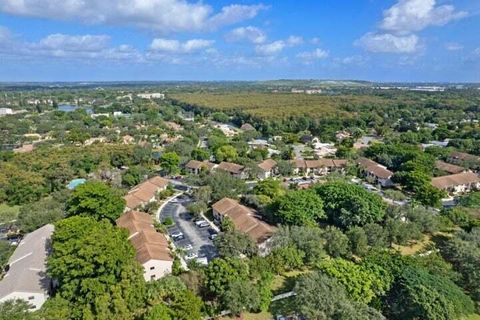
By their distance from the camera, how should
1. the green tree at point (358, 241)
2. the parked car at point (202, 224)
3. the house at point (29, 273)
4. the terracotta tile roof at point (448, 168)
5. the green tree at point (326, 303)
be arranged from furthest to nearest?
the terracotta tile roof at point (448, 168)
the parked car at point (202, 224)
the green tree at point (358, 241)
the house at point (29, 273)
the green tree at point (326, 303)

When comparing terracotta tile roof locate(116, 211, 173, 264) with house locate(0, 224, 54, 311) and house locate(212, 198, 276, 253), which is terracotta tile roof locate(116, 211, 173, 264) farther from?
house locate(212, 198, 276, 253)

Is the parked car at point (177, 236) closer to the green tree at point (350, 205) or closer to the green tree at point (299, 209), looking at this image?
the green tree at point (299, 209)

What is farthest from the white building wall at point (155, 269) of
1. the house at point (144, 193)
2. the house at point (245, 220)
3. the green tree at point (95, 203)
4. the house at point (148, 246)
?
the house at point (144, 193)

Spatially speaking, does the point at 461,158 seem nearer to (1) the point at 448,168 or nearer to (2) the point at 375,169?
(1) the point at 448,168

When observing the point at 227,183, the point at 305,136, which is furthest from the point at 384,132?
the point at 227,183

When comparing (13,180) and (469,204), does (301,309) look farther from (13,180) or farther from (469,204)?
(13,180)

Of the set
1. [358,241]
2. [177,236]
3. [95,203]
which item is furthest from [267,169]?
[95,203]

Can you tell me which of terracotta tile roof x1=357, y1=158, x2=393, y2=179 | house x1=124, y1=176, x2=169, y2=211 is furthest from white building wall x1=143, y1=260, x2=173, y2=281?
terracotta tile roof x1=357, y1=158, x2=393, y2=179

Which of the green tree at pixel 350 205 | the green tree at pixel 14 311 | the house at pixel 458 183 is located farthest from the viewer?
the house at pixel 458 183
